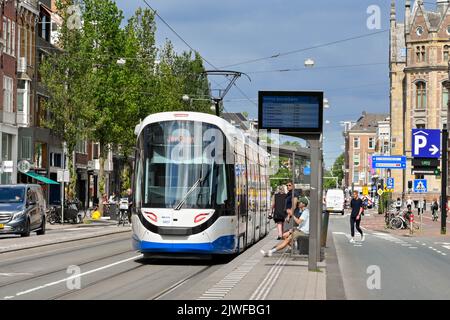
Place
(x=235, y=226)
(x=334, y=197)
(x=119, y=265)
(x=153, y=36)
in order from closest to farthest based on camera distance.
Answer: (x=119, y=265)
(x=235, y=226)
(x=153, y=36)
(x=334, y=197)

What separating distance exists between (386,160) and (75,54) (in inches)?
710

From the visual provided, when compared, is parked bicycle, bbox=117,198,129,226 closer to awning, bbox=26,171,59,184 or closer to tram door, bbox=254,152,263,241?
awning, bbox=26,171,59,184

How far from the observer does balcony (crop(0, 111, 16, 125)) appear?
58.3 metres

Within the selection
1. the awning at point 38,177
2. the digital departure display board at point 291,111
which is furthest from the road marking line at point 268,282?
the awning at point 38,177

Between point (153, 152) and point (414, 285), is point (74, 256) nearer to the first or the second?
point (153, 152)

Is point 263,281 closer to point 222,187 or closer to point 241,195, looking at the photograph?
point 222,187

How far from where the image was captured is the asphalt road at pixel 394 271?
1623cm

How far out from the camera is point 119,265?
2167 centimetres

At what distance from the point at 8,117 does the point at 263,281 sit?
44.8m

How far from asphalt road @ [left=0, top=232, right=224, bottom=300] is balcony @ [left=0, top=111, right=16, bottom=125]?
31633 millimetres

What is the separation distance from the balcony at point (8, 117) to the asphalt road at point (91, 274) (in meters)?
31.6

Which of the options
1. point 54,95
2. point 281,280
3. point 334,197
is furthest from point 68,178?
point 334,197

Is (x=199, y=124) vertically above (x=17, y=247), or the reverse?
(x=199, y=124)

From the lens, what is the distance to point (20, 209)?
116ft
